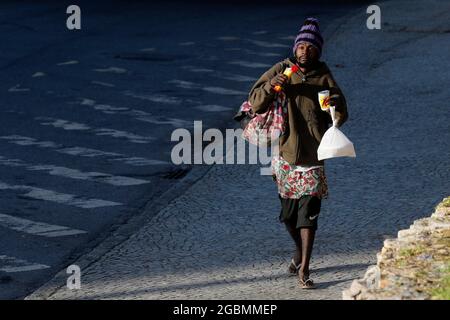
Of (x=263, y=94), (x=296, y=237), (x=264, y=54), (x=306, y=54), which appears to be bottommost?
(x=296, y=237)

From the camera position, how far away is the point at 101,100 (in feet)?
58.0

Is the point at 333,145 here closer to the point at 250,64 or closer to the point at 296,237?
the point at 296,237

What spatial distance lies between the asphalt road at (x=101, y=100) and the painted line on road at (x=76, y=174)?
2 cm

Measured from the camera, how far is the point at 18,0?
93.5 feet

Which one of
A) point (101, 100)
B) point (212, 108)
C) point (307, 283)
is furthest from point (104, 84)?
point (307, 283)

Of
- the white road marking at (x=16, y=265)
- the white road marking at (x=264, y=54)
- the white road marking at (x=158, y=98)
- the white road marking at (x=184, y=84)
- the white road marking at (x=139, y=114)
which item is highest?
the white road marking at (x=264, y=54)

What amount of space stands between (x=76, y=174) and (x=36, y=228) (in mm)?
2079

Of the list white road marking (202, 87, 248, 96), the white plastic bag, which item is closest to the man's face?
the white plastic bag

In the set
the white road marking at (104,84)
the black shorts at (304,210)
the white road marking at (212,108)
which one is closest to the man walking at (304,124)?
the black shorts at (304,210)

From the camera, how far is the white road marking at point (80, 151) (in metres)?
14.2

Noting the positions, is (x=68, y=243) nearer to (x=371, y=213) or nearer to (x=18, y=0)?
(x=371, y=213)

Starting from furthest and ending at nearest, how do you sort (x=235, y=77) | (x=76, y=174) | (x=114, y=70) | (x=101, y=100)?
1. (x=114, y=70)
2. (x=235, y=77)
3. (x=101, y=100)
4. (x=76, y=174)

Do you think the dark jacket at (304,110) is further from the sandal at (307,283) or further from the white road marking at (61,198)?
the white road marking at (61,198)

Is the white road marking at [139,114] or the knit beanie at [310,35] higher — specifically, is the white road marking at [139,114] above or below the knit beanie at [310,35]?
above
